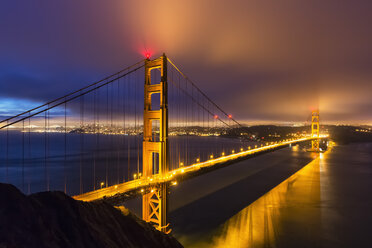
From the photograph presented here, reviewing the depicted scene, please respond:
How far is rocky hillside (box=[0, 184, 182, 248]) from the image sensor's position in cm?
494

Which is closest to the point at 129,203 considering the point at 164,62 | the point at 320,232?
the point at 164,62

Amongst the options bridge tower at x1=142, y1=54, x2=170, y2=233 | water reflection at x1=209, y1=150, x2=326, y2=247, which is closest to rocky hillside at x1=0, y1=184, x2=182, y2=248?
bridge tower at x1=142, y1=54, x2=170, y2=233

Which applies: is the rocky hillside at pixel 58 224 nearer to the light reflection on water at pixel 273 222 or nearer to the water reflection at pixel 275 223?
the light reflection on water at pixel 273 222

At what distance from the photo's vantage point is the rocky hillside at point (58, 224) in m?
4.94

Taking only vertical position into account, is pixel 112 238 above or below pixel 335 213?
above

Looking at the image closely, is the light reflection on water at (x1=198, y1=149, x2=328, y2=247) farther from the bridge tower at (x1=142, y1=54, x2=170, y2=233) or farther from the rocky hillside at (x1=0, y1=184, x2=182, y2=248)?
the rocky hillside at (x1=0, y1=184, x2=182, y2=248)

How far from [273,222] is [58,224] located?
16.4 m

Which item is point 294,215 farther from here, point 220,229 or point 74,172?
point 74,172

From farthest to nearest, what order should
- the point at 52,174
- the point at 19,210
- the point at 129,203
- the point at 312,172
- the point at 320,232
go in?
the point at 312,172
the point at 52,174
the point at 129,203
the point at 320,232
the point at 19,210

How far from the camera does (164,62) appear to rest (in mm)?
14484

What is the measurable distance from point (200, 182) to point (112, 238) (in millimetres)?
26685

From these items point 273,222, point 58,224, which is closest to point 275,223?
point 273,222

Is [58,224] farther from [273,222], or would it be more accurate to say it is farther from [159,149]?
[273,222]

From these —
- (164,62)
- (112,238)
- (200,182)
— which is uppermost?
(164,62)
